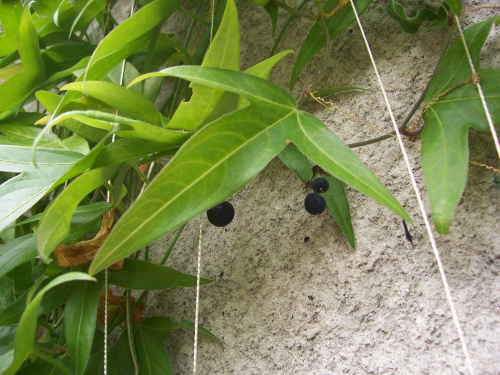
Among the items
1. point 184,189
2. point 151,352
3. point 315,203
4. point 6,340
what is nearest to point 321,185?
point 315,203

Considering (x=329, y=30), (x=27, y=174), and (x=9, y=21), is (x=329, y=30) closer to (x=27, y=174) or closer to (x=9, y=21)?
(x=27, y=174)

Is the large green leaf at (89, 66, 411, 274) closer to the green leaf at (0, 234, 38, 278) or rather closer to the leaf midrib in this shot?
the leaf midrib

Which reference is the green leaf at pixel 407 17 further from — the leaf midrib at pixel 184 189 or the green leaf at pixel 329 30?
the leaf midrib at pixel 184 189

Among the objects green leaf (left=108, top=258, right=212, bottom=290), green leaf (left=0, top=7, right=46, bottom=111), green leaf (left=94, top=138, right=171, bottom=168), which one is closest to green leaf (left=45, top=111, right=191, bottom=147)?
green leaf (left=94, top=138, right=171, bottom=168)

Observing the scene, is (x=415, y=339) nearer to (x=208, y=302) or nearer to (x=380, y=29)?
(x=208, y=302)

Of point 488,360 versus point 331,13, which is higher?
point 331,13

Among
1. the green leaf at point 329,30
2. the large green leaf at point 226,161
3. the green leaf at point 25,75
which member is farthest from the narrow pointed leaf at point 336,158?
the green leaf at point 25,75

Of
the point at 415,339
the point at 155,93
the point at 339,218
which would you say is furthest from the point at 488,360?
the point at 155,93
